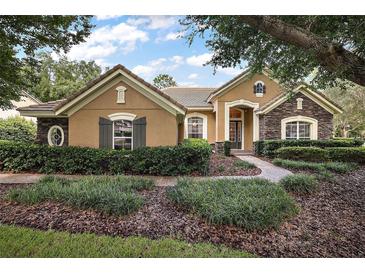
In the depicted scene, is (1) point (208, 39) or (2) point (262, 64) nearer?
(1) point (208, 39)

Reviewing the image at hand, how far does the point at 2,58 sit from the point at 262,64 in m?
7.86

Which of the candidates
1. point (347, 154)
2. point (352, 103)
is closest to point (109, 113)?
point (347, 154)

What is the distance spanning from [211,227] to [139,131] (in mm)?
5646

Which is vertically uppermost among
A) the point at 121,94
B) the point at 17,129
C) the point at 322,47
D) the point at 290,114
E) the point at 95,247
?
the point at 121,94

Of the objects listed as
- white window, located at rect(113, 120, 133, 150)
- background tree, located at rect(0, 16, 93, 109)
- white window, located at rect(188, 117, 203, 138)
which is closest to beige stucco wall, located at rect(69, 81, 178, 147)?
white window, located at rect(113, 120, 133, 150)

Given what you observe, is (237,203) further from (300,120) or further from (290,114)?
(300,120)

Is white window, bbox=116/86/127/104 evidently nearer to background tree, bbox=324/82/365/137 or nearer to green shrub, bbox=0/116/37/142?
green shrub, bbox=0/116/37/142

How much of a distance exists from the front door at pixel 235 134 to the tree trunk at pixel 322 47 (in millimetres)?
12460

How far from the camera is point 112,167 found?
7.62m

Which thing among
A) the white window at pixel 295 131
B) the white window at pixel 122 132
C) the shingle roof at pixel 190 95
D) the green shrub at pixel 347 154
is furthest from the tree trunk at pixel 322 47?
the shingle roof at pixel 190 95

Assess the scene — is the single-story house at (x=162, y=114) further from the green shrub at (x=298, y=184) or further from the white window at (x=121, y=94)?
the green shrub at (x=298, y=184)

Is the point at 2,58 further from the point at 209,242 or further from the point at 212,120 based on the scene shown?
the point at 212,120

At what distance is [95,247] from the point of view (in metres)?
3.20
